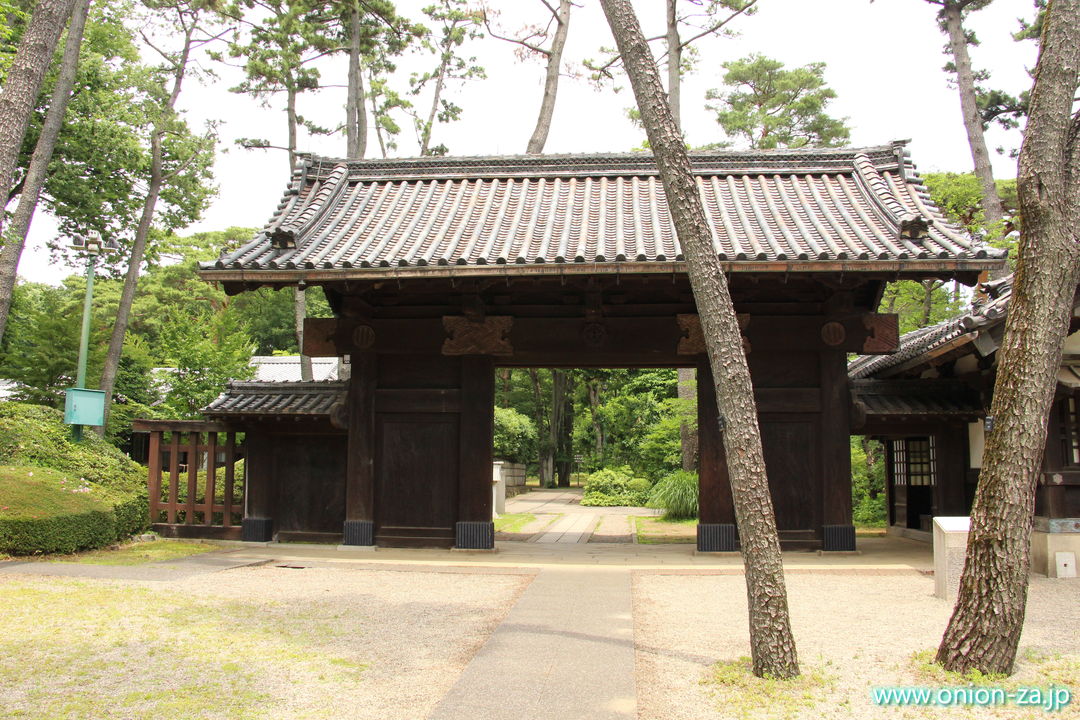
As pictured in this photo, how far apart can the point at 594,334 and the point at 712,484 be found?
253 centimetres

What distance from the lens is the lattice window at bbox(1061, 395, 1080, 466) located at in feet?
29.7

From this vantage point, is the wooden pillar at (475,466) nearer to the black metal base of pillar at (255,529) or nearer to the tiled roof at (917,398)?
the black metal base of pillar at (255,529)

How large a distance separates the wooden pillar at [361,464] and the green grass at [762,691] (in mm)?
6653

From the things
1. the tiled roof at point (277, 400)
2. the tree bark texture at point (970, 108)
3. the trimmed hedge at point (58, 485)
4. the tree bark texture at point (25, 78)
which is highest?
the tree bark texture at point (970, 108)

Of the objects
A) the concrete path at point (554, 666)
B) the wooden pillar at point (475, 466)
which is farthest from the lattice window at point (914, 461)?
the concrete path at point (554, 666)

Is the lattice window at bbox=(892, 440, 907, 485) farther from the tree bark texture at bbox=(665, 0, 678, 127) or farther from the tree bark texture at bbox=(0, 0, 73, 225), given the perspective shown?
the tree bark texture at bbox=(0, 0, 73, 225)

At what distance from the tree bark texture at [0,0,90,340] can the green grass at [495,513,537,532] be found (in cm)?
915

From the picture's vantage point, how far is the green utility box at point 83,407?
12.1 m

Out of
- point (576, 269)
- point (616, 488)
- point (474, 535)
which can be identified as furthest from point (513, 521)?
point (576, 269)

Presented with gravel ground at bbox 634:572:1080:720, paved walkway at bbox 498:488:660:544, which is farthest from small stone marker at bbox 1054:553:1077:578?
paved walkway at bbox 498:488:660:544

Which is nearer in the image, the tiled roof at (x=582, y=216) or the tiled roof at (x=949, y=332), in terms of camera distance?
the tiled roof at (x=949, y=332)

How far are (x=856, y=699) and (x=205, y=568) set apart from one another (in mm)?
7110

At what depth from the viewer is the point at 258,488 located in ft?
36.9

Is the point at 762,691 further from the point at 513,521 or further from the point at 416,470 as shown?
the point at 513,521
